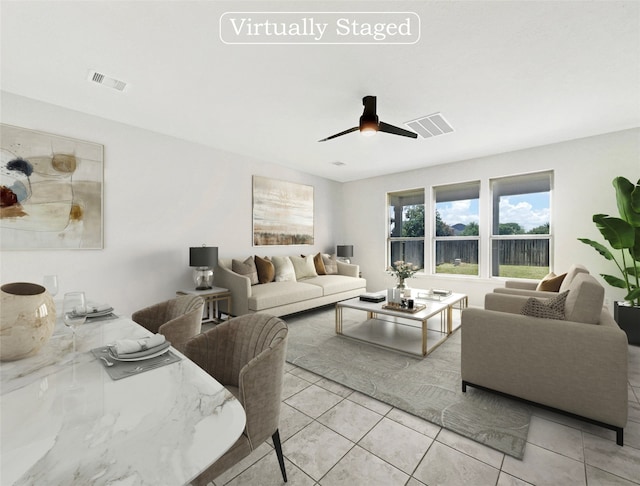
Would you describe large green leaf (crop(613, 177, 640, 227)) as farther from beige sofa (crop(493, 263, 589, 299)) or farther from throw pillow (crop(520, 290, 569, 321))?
throw pillow (crop(520, 290, 569, 321))

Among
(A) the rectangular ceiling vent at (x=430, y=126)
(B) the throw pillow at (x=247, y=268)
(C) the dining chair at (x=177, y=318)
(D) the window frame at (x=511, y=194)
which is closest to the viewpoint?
(C) the dining chair at (x=177, y=318)

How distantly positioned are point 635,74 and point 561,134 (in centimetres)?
156

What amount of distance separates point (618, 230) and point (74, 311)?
477cm

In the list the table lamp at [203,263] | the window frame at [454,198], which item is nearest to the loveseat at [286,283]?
the table lamp at [203,263]

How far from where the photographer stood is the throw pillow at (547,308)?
1970 millimetres

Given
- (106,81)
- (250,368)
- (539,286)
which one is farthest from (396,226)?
(250,368)

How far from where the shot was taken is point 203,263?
12.8 feet

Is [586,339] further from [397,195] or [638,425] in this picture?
[397,195]

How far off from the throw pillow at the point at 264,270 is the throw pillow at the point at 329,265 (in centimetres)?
141

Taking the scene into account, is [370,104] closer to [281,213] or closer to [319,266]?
[281,213]

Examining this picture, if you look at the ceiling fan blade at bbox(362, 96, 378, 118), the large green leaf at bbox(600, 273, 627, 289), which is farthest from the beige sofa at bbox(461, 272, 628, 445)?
the large green leaf at bbox(600, 273, 627, 289)

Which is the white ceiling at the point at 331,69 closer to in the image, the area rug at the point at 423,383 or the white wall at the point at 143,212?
the white wall at the point at 143,212

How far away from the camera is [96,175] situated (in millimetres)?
3404

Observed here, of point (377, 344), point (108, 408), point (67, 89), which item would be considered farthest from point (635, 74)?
point (67, 89)
